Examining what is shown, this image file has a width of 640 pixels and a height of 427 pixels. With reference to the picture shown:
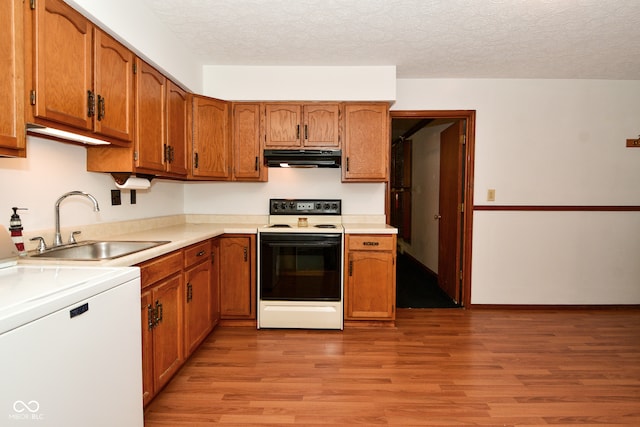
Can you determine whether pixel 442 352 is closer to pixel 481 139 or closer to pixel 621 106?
pixel 481 139

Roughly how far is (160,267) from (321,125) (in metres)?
1.89

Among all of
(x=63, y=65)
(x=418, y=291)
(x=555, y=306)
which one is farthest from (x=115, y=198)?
(x=555, y=306)

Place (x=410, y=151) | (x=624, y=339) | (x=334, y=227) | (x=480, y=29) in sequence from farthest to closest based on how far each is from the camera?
(x=410, y=151)
(x=334, y=227)
(x=624, y=339)
(x=480, y=29)

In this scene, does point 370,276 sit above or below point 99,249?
below

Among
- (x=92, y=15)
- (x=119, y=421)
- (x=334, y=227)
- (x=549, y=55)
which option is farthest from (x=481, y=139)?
(x=119, y=421)

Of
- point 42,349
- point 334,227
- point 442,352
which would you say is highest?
point 334,227

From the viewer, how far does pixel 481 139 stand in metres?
3.40

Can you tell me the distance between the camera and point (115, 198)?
93.9 inches

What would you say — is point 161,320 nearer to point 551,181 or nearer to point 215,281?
point 215,281

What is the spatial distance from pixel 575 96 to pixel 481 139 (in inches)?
40.9

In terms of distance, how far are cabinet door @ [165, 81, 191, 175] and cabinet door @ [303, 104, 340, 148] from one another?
3.40ft

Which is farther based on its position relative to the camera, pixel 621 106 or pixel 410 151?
pixel 410 151

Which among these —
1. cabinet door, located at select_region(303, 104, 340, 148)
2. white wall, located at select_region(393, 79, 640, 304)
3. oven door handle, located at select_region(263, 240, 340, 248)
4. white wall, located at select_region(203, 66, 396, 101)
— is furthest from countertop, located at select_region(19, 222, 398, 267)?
white wall, located at select_region(393, 79, 640, 304)

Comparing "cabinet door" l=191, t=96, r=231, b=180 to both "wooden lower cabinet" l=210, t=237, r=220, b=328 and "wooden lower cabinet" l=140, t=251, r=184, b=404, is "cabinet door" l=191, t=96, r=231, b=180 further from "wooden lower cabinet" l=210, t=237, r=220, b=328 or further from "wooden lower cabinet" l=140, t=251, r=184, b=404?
"wooden lower cabinet" l=140, t=251, r=184, b=404
